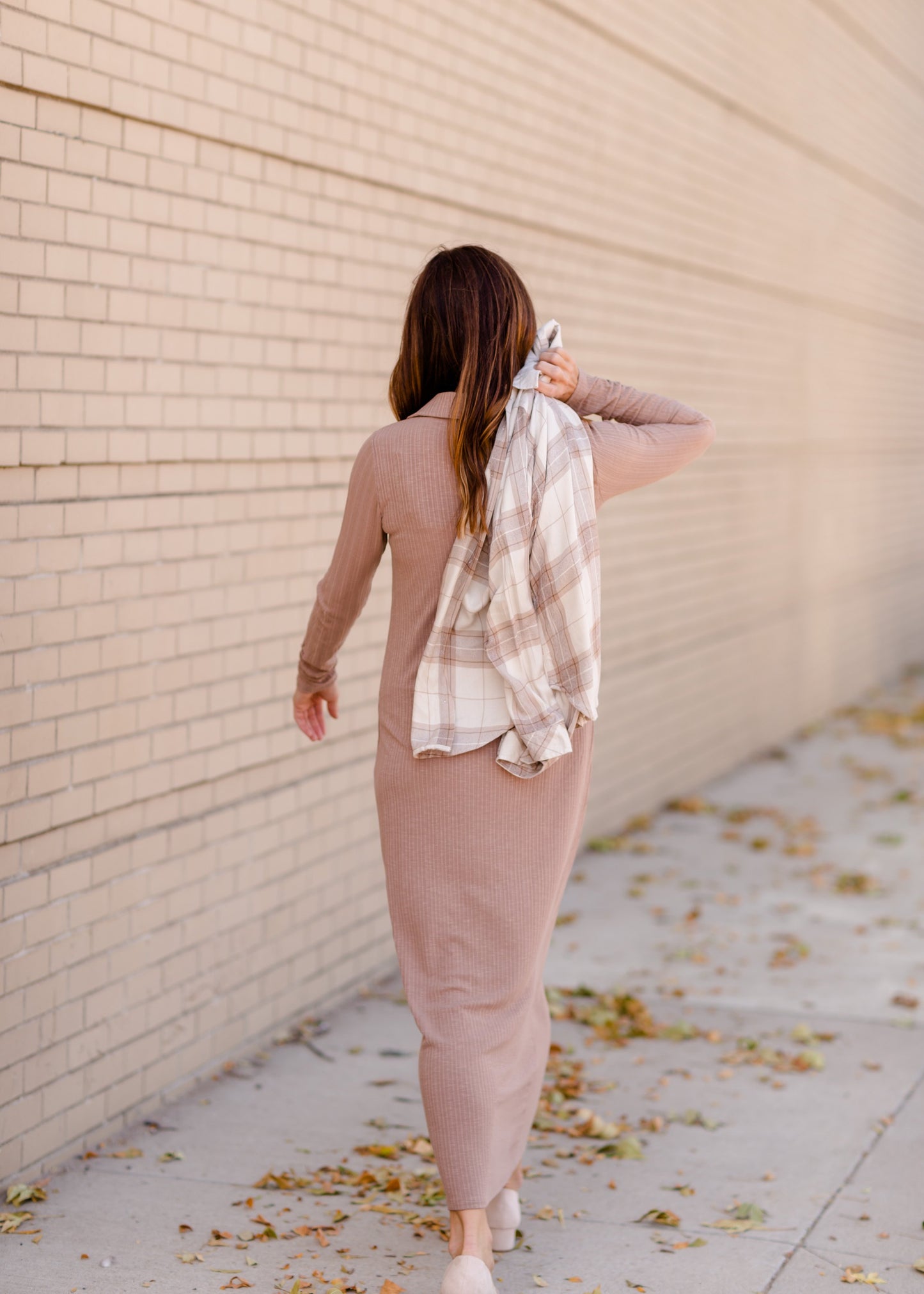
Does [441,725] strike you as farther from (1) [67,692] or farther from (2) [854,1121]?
(2) [854,1121]

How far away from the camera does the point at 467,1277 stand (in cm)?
314

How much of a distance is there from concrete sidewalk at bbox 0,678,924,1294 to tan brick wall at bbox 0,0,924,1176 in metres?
0.27

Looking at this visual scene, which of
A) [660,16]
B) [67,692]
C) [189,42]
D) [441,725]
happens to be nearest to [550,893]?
[441,725]

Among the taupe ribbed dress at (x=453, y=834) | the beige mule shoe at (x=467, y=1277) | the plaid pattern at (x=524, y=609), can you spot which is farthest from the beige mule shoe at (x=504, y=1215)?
the plaid pattern at (x=524, y=609)

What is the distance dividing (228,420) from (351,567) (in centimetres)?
144

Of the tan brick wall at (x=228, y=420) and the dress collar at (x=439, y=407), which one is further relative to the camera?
the tan brick wall at (x=228, y=420)

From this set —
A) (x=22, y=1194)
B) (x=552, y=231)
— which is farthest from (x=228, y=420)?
(x=552, y=231)

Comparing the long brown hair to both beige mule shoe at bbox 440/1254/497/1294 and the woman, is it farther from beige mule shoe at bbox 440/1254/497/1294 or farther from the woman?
beige mule shoe at bbox 440/1254/497/1294

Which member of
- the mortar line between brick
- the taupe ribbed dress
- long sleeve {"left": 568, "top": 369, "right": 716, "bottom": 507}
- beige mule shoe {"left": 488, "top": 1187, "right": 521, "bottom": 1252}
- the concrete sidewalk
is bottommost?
the concrete sidewalk

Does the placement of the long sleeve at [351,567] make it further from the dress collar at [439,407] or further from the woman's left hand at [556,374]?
the woman's left hand at [556,374]

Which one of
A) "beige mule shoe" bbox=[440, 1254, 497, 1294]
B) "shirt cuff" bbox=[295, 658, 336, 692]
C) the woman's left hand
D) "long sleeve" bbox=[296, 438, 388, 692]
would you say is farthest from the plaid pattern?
"beige mule shoe" bbox=[440, 1254, 497, 1294]

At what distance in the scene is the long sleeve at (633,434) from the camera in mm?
3281

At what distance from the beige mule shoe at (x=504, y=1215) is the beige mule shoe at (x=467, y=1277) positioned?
1.09 feet

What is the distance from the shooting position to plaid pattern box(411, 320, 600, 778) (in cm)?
311
